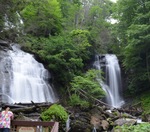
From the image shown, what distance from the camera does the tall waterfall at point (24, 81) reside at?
44.5 feet

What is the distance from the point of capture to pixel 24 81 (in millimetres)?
14594

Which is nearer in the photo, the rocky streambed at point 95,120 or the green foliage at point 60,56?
the rocky streambed at point 95,120

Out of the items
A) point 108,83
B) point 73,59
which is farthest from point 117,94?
point 73,59

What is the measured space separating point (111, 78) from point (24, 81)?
990 centimetres

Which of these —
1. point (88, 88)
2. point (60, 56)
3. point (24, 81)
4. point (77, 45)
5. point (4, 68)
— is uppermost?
point (77, 45)

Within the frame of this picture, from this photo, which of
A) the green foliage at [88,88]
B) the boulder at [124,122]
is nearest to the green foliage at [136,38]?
the green foliage at [88,88]

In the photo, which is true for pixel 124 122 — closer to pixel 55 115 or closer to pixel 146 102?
pixel 55 115

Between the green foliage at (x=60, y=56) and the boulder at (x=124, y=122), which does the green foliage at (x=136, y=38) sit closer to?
the green foliage at (x=60, y=56)

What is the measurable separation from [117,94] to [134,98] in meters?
1.74

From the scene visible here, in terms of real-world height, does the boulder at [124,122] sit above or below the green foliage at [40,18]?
below

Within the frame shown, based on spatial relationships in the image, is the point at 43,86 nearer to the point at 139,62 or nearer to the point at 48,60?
the point at 48,60

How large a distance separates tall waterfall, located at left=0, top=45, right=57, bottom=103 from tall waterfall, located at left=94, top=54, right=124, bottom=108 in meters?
5.64

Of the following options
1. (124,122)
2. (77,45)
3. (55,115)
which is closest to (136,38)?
(77,45)

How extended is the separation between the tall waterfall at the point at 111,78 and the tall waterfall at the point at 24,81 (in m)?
5.64
